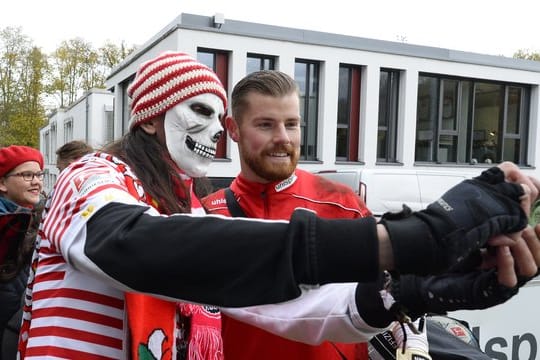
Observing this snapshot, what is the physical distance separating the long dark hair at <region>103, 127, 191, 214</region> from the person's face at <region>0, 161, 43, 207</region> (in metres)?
2.54

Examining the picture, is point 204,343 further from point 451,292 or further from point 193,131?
point 451,292

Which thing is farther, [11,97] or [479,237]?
[11,97]

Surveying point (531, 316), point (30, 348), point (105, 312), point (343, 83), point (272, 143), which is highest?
point (343, 83)

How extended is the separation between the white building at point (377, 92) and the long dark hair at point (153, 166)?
46.3ft

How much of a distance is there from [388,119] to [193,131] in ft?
60.9

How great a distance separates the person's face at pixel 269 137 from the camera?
2748mm

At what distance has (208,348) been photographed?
71.1 inches

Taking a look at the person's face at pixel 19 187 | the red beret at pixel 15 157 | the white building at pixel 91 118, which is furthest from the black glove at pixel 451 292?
the white building at pixel 91 118

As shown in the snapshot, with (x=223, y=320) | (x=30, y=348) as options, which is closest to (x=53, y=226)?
(x=30, y=348)

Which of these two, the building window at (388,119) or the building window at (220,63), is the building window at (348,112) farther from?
the building window at (220,63)

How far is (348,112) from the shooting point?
19.1m

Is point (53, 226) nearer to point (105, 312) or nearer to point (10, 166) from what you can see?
point (105, 312)

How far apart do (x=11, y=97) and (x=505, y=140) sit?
3276 centimetres

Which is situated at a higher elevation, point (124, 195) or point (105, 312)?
point (124, 195)
